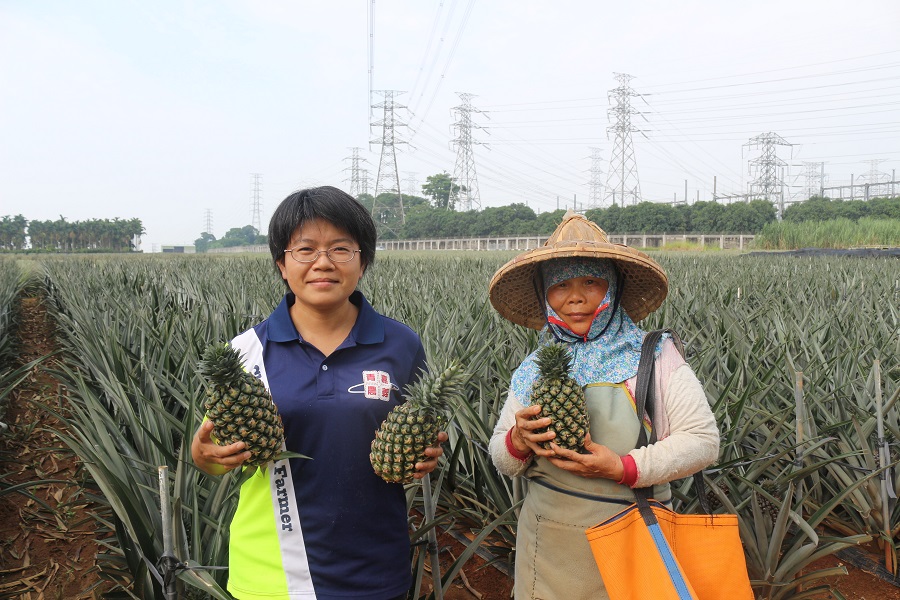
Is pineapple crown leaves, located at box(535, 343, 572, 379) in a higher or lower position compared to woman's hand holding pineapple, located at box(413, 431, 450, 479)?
higher

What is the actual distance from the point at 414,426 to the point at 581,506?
0.41 metres

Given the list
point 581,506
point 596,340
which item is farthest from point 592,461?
point 596,340

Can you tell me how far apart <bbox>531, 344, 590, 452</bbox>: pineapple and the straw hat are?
10.4 inches

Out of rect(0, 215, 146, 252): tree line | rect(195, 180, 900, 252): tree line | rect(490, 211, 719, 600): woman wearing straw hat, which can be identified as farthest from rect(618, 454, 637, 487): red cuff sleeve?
rect(0, 215, 146, 252): tree line

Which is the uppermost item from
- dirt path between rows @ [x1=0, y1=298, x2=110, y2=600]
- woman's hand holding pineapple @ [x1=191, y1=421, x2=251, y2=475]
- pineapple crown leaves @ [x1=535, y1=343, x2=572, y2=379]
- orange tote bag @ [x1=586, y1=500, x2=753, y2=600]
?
pineapple crown leaves @ [x1=535, y1=343, x2=572, y2=379]

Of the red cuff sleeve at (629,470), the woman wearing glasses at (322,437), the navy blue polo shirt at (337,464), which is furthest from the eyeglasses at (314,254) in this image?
the red cuff sleeve at (629,470)

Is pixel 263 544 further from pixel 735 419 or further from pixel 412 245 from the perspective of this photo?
pixel 412 245

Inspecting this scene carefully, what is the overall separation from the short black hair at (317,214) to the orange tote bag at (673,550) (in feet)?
2.64

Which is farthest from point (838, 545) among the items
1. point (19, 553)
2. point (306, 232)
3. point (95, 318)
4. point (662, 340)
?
point (95, 318)

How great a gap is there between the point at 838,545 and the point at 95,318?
14.6 ft

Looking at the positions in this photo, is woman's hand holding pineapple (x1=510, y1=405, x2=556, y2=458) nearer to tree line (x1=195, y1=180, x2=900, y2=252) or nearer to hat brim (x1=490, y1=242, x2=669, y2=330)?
hat brim (x1=490, y1=242, x2=669, y2=330)

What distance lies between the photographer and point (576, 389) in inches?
50.3

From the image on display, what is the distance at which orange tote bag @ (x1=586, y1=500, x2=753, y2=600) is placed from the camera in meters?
1.24

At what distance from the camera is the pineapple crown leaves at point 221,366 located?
1.17 m
